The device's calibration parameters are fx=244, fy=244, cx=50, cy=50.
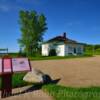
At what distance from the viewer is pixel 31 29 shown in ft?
186

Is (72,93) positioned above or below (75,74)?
below

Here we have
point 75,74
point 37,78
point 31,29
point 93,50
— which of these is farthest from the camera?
point 93,50

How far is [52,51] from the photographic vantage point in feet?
191

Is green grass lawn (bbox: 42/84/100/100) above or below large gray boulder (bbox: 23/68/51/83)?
below

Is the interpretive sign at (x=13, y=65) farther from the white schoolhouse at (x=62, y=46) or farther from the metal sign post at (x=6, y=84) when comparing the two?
the white schoolhouse at (x=62, y=46)

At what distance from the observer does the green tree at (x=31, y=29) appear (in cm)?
5659

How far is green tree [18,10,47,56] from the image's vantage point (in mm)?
56594

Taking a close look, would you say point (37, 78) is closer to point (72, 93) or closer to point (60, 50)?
point (72, 93)

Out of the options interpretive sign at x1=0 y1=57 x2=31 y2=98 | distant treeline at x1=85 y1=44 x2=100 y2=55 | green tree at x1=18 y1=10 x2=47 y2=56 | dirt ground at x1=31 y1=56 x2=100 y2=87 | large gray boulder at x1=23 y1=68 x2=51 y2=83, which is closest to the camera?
interpretive sign at x1=0 y1=57 x2=31 y2=98

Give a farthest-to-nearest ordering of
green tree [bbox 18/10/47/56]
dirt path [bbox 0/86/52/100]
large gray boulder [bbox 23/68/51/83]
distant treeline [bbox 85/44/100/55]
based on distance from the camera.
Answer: distant treeline [bbox 85/44/100/55] → green tree [bbox 18/10/47/56] → large gray boulder [bbox 23/68/51/83] → dirt path [bbox 0/86/52/100]

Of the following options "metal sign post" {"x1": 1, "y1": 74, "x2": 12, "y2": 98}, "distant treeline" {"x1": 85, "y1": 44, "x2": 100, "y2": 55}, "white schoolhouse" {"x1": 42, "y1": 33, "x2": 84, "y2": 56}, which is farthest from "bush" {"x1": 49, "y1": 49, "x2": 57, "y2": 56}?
"metal sign post" {"x1": 1, "y1": 74, "x2": 12, "y2": 98}

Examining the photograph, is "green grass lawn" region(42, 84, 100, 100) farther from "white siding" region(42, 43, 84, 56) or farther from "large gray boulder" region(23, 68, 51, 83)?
"white siding" region(42, 43, 84, 56)

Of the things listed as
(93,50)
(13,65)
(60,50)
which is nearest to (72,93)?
(13,65)

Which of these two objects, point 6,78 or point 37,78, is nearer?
point 6,78
